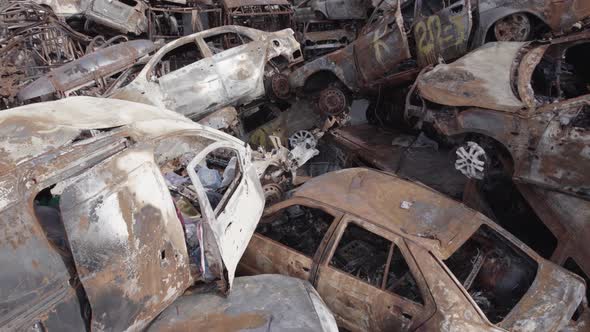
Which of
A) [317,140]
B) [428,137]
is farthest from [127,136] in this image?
[428,137]

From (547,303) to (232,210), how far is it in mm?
2601

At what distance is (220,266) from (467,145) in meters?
2.68

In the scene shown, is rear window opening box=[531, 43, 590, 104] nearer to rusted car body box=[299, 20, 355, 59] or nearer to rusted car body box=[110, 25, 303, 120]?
rusted car body box=[110, 25, 303, 120]

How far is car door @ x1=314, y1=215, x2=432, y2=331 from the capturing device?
365 cm

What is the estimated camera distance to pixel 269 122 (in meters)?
7.21

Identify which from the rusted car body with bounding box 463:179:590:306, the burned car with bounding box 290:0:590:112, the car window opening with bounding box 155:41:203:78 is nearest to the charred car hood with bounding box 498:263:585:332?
the rusted car body with bounding box 463:179:590:306

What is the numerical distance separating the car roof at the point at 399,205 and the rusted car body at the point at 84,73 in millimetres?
3998

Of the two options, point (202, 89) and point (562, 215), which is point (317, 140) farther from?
point (562, 215)

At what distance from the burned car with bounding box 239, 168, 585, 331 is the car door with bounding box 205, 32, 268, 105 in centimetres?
253

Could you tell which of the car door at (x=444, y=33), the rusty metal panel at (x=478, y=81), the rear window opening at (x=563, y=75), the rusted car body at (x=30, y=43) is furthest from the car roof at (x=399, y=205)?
the rusted car body at (x=30, y=43)

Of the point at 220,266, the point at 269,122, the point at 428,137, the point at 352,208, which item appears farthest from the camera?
the point at 269,122

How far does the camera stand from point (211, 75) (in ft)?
21.3

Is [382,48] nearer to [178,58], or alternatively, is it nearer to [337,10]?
[178,58]

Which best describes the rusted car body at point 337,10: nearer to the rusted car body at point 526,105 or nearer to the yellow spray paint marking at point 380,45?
the yellow spray paint marking at point 380,45
